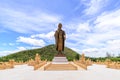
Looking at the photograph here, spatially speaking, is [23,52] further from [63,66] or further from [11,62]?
[63,66]

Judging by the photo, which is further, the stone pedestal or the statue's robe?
the statue's robe

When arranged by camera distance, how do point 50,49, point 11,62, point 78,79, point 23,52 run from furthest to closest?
point 50,49 → point 23,52 → point 11,62 → point 78,79

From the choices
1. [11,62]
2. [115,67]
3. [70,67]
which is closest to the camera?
[70,67]

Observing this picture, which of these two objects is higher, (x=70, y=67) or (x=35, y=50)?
(x=35, y=50)

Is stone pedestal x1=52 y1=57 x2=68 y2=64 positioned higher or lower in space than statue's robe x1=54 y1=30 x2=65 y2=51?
lower

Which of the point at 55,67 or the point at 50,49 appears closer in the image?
the point at 55,67

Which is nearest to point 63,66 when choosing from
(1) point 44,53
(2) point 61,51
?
(2) point 61,51

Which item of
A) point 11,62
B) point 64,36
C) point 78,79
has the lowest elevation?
point 78,79

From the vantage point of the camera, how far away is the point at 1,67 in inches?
720

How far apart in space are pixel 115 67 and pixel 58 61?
5.78m

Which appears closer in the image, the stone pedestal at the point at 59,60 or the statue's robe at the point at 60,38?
the stone pedestal at the point at 59,60

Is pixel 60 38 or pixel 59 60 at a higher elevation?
pixel 60 38

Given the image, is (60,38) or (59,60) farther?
(60,38)

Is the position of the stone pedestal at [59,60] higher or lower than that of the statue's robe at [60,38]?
lower
